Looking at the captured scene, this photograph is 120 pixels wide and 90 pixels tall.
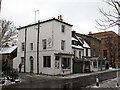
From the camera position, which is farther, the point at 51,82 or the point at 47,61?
the point at 47,61

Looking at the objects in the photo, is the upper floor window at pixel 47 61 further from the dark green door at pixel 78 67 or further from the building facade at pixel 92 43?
the building facade at pixel 92 43

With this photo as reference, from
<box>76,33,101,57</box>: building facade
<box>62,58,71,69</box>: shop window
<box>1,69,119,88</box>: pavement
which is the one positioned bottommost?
<box>1,69,119,88</box>: pavement

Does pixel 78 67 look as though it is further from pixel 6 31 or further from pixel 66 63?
pixel 6 31

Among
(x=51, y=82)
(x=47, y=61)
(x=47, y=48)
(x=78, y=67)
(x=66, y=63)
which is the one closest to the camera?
(x=51, y=82)

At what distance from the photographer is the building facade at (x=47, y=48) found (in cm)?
2255

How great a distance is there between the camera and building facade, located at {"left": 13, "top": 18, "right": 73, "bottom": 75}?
22547 millimetres

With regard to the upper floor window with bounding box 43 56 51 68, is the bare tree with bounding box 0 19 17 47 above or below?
above

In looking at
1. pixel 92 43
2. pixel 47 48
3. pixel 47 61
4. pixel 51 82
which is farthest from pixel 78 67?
pixel 51 82

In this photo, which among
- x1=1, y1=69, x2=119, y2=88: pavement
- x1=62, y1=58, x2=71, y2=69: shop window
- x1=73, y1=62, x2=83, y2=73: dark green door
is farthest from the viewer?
x1=73, y1=62, x2=83, y2=73: dark green door

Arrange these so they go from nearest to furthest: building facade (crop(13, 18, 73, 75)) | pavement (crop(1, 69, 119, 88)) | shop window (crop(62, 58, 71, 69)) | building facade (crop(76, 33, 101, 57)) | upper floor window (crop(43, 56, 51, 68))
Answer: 1. pavement (crop(1, 69, 119, 88))
2. building facade (crop(13, 18, 73, 75))
3. upper floor window (crop(43, 56, 51, 68))
4. shop window (crop(62, 58, 71, 69))
5. building facade (crop(76, 33, 101, 57))

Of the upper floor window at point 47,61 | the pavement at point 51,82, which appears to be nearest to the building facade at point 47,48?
the upper floor window at point 47,61

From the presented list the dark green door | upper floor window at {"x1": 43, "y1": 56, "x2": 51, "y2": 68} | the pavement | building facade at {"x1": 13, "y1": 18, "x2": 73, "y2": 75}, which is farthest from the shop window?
the pavement

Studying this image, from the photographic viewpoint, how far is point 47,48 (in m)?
23.2

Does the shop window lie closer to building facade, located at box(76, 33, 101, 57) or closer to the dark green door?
the dark green door
